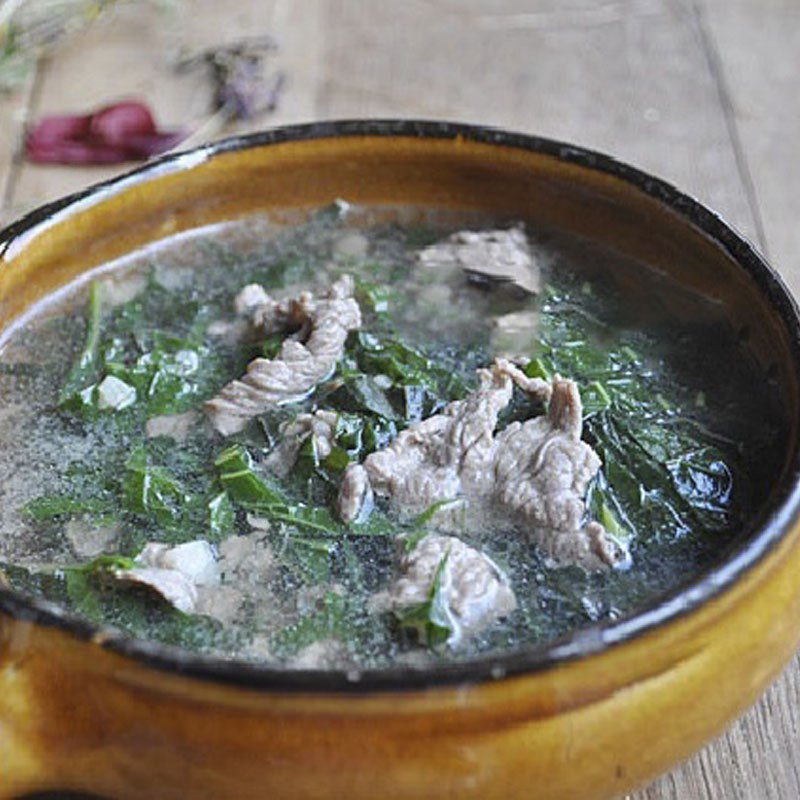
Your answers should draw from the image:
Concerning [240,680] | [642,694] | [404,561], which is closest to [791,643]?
[642,694]

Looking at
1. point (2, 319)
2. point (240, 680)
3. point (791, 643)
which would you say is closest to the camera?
point (240, 680)

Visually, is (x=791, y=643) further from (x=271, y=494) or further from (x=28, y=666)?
(x=28, y=666)

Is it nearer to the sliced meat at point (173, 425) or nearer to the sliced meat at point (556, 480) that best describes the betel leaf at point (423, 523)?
the sliced meat at point (556, 480)

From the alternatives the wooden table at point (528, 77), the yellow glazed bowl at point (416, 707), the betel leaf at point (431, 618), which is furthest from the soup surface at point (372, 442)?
the wooden table at point (528, 77)

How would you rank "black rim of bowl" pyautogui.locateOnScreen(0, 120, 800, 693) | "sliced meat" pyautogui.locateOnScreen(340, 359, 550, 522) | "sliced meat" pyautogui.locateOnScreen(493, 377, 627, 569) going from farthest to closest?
"sliced meat" pyautogui.locateOnScreen(340, 359, 550, 522), "sliced meat" pyautogui.locateOnScreen(493, 377, 627, 569), "black rim of bowl" pyautogui.locateOnScreen(0, 120, 800, 693)

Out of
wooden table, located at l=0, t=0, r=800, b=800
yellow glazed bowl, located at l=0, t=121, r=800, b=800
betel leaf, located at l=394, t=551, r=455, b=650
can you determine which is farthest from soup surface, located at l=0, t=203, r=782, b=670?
wooden table, located at l=0, t=0, r=800, b=800

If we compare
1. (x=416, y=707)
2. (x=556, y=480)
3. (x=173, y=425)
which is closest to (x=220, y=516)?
(x=173, y=425)

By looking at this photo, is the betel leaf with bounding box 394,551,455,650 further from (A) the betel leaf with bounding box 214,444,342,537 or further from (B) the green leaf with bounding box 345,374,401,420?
(B) the green leaf with bounding box 345,374,401,420
